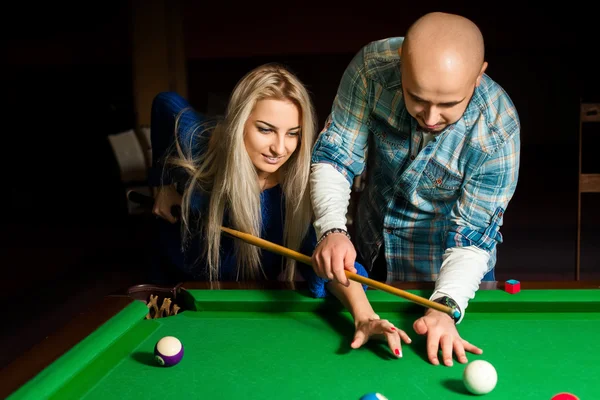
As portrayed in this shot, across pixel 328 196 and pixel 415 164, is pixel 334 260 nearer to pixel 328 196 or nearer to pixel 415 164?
pixel 328 196

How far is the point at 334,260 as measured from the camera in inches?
58.5

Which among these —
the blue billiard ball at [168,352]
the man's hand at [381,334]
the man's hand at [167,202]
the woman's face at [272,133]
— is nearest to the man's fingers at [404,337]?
the man's hand at [381,334]

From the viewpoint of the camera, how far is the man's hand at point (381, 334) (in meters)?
1.30

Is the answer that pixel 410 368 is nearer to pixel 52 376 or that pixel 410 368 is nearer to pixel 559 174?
pixel 52 376

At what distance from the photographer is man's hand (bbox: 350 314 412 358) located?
1302 millimetres

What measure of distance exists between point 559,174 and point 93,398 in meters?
6.50

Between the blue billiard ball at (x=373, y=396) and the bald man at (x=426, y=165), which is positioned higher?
the bald man at (x=426, y=165)

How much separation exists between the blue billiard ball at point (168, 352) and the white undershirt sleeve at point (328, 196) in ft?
1.77

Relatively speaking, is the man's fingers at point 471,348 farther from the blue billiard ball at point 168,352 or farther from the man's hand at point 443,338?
the blue billiard ball at point 168,352

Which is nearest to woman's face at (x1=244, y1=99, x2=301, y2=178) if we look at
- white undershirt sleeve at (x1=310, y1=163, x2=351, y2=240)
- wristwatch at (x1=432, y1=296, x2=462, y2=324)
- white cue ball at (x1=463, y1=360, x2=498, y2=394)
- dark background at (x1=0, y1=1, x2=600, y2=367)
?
white undershirt sleeve at (x1=310, y1=163, x2=351, y2=240)

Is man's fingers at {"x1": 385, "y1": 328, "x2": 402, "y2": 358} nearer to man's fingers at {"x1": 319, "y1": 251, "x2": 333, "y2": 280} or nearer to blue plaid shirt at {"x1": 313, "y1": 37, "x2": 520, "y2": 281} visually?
man's fingers at {"x1": 319, "y1": 251, "x2": 333, "y2": 280}

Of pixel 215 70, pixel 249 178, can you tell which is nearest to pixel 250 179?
pixel 249 178

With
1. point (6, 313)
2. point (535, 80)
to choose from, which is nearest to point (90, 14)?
point (6, 313)

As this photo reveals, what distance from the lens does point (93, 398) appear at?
1.15 m
